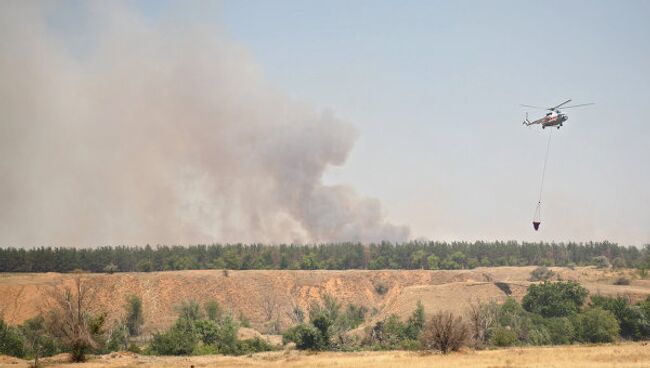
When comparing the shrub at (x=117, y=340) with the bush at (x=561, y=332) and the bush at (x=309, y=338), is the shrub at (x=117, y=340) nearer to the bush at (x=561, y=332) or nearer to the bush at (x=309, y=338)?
the bush at (x=309, y=338)

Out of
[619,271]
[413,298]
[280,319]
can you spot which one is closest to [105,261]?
[280,319]

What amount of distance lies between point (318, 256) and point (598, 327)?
97612 millimetres

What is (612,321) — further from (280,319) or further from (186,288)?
(186,288)

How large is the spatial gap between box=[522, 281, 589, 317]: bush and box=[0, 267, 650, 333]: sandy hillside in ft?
26.7

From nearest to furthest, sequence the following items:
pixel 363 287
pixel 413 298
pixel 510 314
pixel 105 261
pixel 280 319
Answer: pixel 510 314 → pixel 413 298 → pixel 280 319 → pixel 363 287 → pixel 105 261

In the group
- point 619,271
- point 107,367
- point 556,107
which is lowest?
point 107,367

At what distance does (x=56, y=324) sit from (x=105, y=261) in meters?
103

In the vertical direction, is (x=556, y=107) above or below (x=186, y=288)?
above

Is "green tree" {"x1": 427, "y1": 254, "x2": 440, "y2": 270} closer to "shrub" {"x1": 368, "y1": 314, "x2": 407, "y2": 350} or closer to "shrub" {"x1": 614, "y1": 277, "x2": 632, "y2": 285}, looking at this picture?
"shrub" {"x1": 614, "y1": 277, "x2": 632, "y2": 285}

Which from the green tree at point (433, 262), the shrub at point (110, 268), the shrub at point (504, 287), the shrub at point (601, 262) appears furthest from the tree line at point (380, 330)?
the green tree at point (433, 262)

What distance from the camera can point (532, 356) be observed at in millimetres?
57656

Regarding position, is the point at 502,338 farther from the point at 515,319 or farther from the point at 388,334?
the point at 388,334

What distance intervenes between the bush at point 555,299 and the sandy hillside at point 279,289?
8.13 metres

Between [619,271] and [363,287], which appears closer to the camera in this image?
[619,271]
